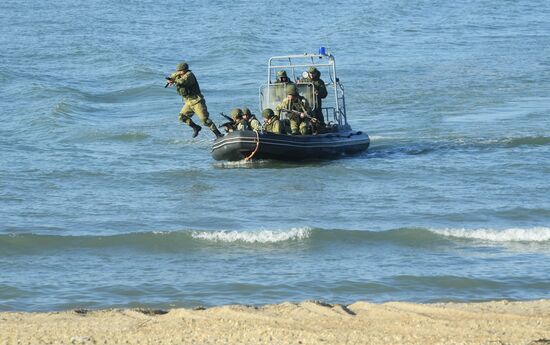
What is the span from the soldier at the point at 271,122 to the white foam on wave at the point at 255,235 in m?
5.55

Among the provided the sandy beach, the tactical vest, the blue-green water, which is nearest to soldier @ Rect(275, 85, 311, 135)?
the blue-green water

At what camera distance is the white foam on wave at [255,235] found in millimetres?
Answer: 14719

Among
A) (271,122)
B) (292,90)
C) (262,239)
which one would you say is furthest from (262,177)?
(262,239)

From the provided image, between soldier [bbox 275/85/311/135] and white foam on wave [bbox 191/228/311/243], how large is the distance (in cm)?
564

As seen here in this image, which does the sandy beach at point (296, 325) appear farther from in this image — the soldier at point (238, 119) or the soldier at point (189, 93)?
the soldier at point (189, 93)

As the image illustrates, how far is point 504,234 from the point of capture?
1470cm

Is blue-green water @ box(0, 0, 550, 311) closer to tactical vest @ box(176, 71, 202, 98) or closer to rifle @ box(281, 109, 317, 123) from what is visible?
rifle @ box(281, 109, 317, 123)

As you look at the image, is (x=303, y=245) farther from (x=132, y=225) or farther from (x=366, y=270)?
(x=132, y=225)

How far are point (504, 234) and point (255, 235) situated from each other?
3.05m

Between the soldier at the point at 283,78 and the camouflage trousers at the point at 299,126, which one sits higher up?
the soldier at the point at 283,78

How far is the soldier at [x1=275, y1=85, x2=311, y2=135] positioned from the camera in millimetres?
20359

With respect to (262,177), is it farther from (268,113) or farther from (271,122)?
(268,113)

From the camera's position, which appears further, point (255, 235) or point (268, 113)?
point (268, 113)

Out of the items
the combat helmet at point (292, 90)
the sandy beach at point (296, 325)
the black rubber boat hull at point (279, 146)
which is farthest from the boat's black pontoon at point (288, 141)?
the sandy beach at point (296, 325)
